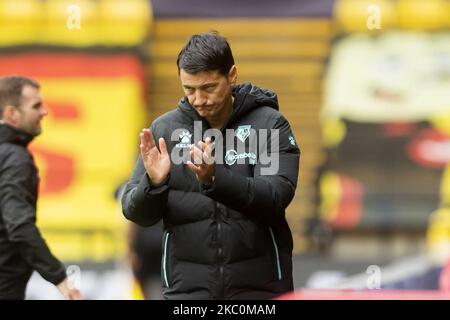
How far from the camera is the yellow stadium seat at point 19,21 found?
11.5m

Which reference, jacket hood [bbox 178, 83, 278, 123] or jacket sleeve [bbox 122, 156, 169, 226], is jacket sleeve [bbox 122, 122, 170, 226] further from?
jacket hood [bbox 178, 83, 278, 123]

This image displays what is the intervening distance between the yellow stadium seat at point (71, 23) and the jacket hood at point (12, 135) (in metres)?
5.25

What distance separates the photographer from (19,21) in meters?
11.6

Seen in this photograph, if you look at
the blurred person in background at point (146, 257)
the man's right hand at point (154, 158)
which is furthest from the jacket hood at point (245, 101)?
the blurred person in background at point (146, 257)

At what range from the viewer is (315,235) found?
11.4m

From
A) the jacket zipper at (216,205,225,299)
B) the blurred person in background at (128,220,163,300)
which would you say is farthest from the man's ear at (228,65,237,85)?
the blurred person in background at (128,220,163,300)

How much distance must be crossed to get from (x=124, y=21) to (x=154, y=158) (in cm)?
689

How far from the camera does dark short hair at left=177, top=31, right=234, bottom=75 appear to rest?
4762 millimetres

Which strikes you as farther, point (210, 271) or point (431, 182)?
point (431, 182)

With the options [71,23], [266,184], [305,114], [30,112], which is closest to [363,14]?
[305,114]

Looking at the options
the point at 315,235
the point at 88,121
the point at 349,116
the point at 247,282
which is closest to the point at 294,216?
the point at 315,235

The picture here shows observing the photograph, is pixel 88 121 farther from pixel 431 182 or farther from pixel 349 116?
pixel 431 182
